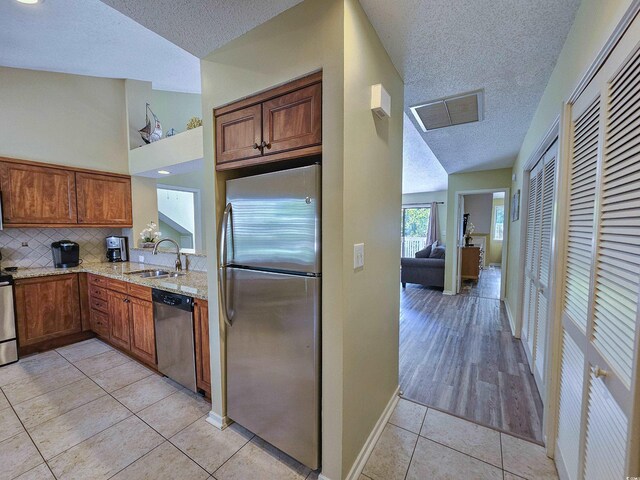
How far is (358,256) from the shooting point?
138 centimetres

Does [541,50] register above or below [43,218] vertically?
above

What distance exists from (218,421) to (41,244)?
3.37 m

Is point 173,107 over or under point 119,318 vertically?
over

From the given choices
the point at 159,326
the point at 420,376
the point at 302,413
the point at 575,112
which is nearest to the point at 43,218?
the point at 159,326

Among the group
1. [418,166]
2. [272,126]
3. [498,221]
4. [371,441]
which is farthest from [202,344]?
[498,221]

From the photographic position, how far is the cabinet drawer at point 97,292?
9.68 ft

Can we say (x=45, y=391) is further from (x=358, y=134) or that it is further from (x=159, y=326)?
(x=358, y=134)

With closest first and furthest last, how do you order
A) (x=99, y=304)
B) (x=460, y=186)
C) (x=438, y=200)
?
(x=99, y=304) → (x=460, y=186) → (x=438, y=200)

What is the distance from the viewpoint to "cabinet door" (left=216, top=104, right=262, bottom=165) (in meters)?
1.52

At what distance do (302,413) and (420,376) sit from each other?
144 centimetres

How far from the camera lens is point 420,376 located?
2.41 m

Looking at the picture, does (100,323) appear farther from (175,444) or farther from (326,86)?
(326,86)

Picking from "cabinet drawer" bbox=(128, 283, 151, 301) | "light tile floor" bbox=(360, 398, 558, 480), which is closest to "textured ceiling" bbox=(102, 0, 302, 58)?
"cabinet drawer" bbox=(128, 283, 151, 301)

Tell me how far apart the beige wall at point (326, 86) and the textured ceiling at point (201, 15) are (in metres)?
0.05
